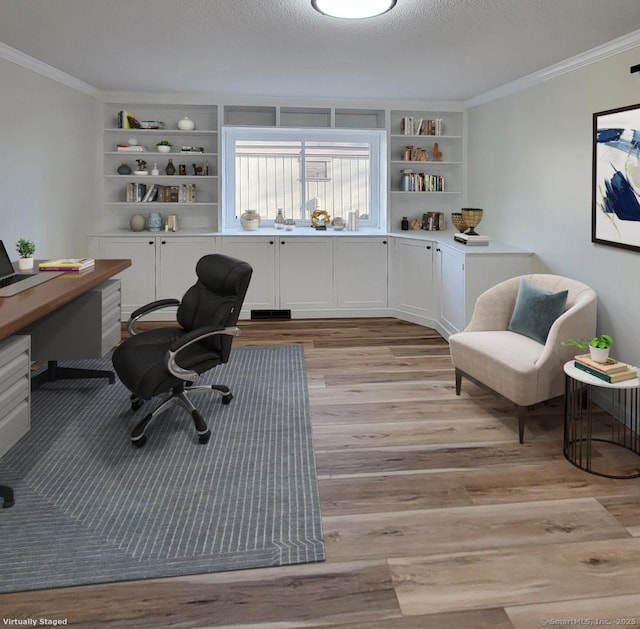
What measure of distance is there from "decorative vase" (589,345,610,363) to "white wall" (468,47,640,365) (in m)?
0.72

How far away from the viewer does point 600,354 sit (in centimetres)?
286

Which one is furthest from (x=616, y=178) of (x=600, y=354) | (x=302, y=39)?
(x=302, y=39)

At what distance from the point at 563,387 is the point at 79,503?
2.67 m

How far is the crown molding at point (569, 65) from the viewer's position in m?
3.44

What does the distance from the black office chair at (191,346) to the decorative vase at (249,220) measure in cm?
273

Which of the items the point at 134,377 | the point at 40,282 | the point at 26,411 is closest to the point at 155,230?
the point at 40,282

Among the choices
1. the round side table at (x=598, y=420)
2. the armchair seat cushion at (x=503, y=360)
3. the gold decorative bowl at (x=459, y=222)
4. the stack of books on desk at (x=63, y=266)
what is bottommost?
the round side table at (x=598, y=420)

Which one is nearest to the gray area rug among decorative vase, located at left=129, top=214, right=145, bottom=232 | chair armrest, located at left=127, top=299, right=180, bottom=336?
chair armrest, located at left=127, top=299, right=180, bottom=336

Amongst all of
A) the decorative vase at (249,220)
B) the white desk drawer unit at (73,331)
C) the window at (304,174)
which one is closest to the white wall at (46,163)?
the white desk drawer unit at (73,331)

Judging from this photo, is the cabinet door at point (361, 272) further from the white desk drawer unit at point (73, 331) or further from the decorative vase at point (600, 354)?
the decorative vase at point (600, 354)

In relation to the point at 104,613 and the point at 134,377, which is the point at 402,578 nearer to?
the point at 104,613

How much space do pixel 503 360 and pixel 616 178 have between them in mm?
1375

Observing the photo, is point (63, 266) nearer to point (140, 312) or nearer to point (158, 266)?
point (140, 312)

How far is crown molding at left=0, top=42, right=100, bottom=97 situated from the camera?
400 centimetres
